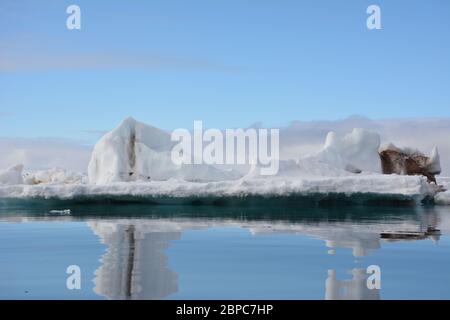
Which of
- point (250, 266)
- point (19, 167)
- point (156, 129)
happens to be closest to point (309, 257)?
point (250, 266)

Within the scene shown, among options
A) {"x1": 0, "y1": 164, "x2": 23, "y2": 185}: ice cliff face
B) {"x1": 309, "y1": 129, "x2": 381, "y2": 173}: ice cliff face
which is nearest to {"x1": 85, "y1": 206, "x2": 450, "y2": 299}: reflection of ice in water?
{"x1": 309, "y1": 129, "x2": 381, "y2": 173}: ice cliff face

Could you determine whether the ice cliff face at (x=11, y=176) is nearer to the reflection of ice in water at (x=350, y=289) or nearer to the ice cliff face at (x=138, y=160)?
the ice cliff face at (x=138, y=160)

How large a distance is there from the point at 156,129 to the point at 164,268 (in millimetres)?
15024

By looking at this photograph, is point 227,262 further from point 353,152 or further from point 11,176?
point 11,176

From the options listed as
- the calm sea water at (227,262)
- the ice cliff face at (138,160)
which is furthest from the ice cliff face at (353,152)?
the calm sea water at (227,262)

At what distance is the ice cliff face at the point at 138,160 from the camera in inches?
692

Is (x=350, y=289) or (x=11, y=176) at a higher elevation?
(x=11, y=176)

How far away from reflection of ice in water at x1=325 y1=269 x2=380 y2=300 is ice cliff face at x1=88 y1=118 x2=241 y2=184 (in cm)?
1387

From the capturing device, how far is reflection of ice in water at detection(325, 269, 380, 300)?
3.26 metres

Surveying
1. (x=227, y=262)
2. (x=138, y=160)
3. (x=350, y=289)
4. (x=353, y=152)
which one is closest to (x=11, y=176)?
(x=138, y=160)

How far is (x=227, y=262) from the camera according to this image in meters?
4.58

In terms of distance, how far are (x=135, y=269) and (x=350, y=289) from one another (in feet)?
5.07

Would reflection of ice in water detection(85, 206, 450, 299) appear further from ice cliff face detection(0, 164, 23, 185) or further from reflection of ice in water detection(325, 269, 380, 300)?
ice cliff face detection(0, 164, 23, 185)
